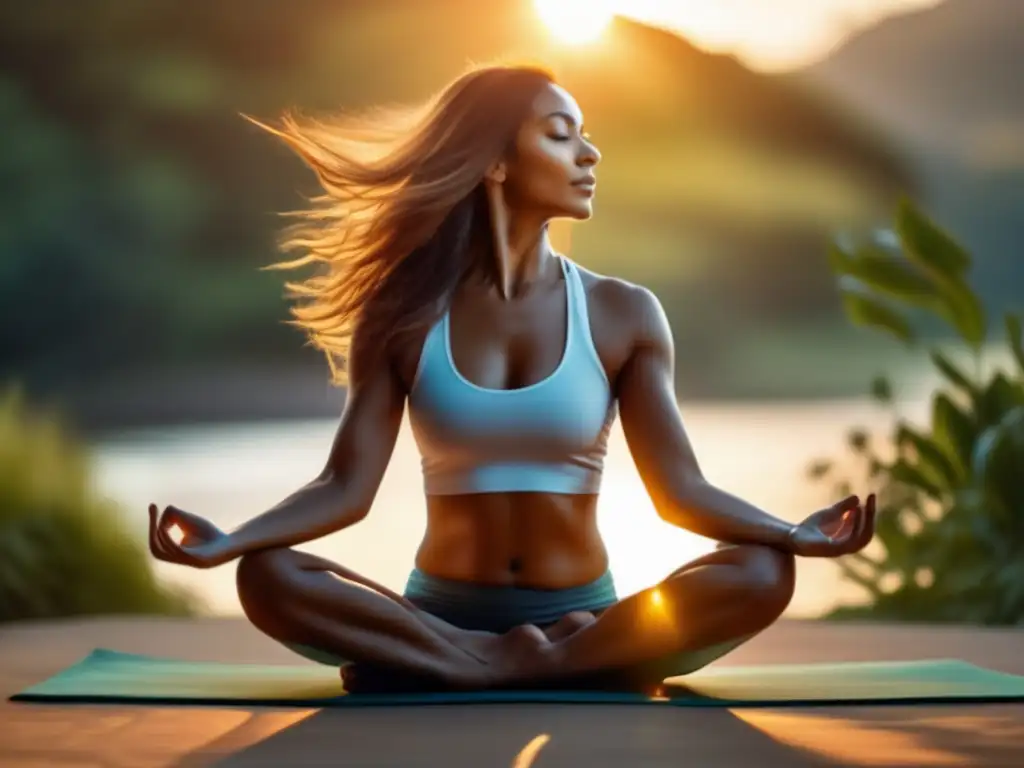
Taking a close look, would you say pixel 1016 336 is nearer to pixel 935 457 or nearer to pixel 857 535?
pixel 935 457

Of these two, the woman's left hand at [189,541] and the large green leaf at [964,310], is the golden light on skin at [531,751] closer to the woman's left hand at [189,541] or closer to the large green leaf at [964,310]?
the woman's left hand at [189,541]

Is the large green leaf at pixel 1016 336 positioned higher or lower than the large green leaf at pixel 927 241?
lower

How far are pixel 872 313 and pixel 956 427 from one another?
0.37 m

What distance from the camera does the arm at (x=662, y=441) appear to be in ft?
9.71

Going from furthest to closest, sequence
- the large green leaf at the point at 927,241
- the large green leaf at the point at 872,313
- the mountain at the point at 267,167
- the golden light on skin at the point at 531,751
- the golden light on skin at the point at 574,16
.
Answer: the mountain at the point at 267,167 < the golden light on skin at the point at 574,16 < the large green leaf at the point at 872,313 < the large green leaf at the point at 927,241 < the golden light on skin at the point at 531,751

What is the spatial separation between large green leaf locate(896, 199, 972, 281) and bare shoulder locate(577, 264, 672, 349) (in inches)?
74.6

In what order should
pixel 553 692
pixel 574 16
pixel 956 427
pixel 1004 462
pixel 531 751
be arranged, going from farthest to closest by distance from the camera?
pixel 574 16 → pixel 956 427 → pixel 1004 462 → pixel 553 692 → pixel 531 751

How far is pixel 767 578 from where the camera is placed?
2.87 meters

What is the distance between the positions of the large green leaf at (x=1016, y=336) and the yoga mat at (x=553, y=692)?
5.74 feet

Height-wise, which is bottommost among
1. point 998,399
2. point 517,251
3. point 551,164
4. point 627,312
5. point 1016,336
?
point 627,312

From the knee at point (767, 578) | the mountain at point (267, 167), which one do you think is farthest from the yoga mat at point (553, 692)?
the mountain at point (267, 167)

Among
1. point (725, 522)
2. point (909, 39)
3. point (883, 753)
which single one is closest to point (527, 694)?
point (725, 522)

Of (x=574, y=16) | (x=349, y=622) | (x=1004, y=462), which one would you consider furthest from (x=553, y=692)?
(x=574, y=16)

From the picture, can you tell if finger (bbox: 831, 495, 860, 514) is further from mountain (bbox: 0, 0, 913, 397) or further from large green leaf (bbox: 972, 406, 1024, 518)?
mountain (bbox: 0, 0, 913, 397)
